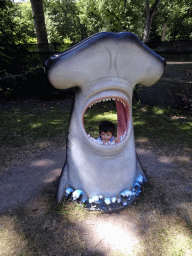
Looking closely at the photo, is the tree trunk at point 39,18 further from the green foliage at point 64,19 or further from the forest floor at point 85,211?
the green foliage at point 64,19

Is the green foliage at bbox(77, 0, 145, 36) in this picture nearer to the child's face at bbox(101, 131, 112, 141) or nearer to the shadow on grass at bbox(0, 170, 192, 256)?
the child's face at bbox(101, 131, 112, 141)

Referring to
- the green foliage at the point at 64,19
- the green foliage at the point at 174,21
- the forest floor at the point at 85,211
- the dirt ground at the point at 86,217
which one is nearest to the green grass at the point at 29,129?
the forest floor at the point at 85,211

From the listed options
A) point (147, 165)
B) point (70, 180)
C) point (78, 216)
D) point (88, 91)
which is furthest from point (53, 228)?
point (147, 165)

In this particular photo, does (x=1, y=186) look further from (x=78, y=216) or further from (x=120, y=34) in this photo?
(x=120, y=34)

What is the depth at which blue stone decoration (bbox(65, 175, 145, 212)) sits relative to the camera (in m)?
2.45

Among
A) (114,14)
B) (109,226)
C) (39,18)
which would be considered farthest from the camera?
(114,14)

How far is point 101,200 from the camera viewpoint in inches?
98.4

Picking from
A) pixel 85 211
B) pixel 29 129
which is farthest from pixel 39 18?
pixel 85 211

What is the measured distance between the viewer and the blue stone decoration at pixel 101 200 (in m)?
2.45

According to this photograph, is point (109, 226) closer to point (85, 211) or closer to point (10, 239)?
point (85, 211)

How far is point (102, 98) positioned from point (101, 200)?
1292 mm

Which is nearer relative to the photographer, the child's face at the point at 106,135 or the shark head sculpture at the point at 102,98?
the shark head sculpture at the point at 102,98

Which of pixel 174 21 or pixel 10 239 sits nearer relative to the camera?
pixel 10 239

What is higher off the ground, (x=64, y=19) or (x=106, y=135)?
(x=64, y=19)
